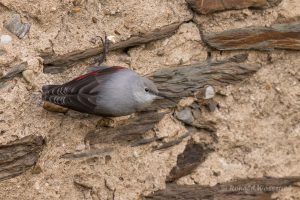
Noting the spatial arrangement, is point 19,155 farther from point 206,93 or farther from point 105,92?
point 206,93

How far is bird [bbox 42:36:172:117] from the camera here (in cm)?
343

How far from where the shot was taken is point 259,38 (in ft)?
11.4

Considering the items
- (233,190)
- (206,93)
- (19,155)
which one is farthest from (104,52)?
(233,190)

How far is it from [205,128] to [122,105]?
564mm

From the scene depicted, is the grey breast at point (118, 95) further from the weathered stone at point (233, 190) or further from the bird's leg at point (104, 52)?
the weathered stone at point (233, 190)

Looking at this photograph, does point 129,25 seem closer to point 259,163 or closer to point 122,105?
point 122,105

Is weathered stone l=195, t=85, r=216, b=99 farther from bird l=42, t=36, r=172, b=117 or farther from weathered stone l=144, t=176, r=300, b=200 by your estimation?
weathered stone l=144, t=176, r=300, b=200

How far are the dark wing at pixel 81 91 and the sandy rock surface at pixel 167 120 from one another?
5cm

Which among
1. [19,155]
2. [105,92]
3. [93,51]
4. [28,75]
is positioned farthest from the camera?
[105,92]

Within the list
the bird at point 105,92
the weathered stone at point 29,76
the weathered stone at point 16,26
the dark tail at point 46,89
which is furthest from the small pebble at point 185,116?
the weathered stone at point 16,26

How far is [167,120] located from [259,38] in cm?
79

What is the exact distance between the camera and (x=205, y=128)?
340cm

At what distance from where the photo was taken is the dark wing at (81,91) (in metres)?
3.32

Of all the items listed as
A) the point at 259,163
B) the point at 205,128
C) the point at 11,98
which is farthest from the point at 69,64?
the point at 259,163
